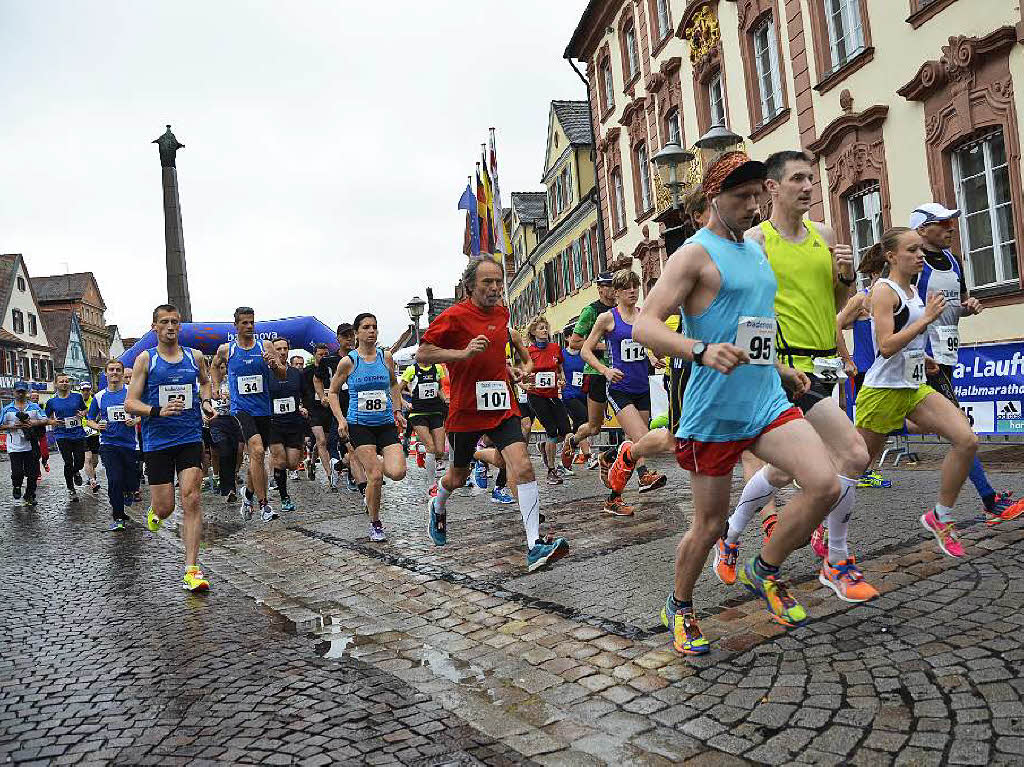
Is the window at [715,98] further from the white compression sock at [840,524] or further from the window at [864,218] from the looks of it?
the white compression sock at [840,524]

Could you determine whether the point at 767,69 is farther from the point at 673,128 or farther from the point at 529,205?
the point at 529,205

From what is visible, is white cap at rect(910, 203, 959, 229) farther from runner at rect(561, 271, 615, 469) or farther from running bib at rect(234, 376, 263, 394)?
Result: running bib at rect(234, 376, 263, 394)

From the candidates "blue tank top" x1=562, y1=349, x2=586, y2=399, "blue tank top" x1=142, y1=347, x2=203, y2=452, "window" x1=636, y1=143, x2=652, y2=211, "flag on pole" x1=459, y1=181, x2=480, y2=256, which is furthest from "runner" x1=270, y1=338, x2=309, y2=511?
"window" x1=636, y1=143, x2=652, y2=211

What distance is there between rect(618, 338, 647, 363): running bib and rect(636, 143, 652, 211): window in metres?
18.3

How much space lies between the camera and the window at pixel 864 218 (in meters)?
15.0

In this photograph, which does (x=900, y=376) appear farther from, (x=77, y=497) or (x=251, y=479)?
(x=77, y=497)

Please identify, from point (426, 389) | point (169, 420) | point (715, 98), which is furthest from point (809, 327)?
point (715, 98)

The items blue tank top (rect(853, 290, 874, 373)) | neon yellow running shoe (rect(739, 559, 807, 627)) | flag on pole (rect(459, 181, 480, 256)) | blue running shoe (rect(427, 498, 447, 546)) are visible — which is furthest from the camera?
flag on pole (rect(459, 181, 480, 256))

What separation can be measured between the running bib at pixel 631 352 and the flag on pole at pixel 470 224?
8.75 m

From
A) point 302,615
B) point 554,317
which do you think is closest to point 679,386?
point 302,615

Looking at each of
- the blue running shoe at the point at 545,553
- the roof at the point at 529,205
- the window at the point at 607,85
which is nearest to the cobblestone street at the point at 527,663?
the blue running shoe at the point at 545,553

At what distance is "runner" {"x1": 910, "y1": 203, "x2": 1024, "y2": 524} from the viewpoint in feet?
19.1

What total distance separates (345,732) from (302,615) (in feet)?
7.14

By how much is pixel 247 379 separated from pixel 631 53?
18764mm
